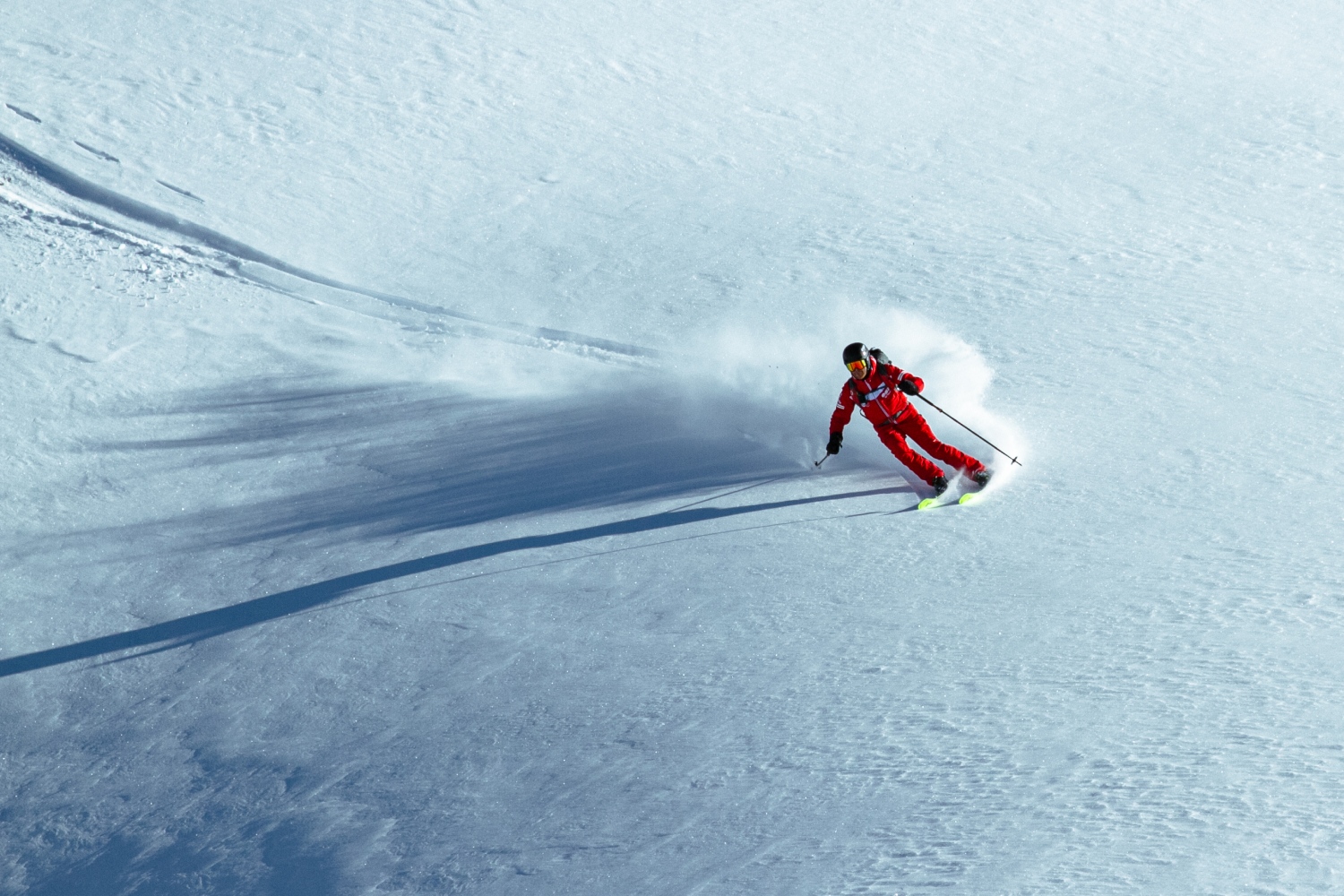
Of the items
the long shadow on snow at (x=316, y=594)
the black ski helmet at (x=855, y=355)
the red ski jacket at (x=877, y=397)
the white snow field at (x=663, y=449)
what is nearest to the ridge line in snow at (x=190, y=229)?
the white snow field at (x=663, y=449)

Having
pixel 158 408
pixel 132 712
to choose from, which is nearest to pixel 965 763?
pixel 132 712

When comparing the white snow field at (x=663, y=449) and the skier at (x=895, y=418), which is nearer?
the white snow field at (x=663, y=449)

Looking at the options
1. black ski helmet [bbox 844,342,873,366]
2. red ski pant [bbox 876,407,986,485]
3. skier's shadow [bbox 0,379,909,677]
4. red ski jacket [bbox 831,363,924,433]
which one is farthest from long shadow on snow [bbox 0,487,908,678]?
black ski helmet [bbox 844,342,873,366]

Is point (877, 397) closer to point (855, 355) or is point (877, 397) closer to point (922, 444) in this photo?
point (855, 355)

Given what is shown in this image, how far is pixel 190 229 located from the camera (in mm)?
10727

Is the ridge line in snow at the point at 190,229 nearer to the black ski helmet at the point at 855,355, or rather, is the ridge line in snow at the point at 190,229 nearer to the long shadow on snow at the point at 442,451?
the long shadow on snow at the point at 442,451

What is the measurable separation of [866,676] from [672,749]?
102cm

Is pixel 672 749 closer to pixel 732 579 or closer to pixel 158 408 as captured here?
pixel 732 579

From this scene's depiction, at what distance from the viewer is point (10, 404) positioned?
883cm

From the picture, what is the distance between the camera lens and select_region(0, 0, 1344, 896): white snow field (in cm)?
552

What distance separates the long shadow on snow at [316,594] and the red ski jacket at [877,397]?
0.52 meters

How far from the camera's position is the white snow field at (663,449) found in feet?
18.1

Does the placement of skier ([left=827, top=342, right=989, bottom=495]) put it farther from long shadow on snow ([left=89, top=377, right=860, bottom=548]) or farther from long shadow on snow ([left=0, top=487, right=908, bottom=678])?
long shadow on snow ([left=89, top=377, right=860, bottom=548])

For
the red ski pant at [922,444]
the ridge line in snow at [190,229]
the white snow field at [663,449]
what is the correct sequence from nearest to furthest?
the white snow field at [663,449] → the red ski pant at [922,444] → the ridge line in snow at [190,229]
